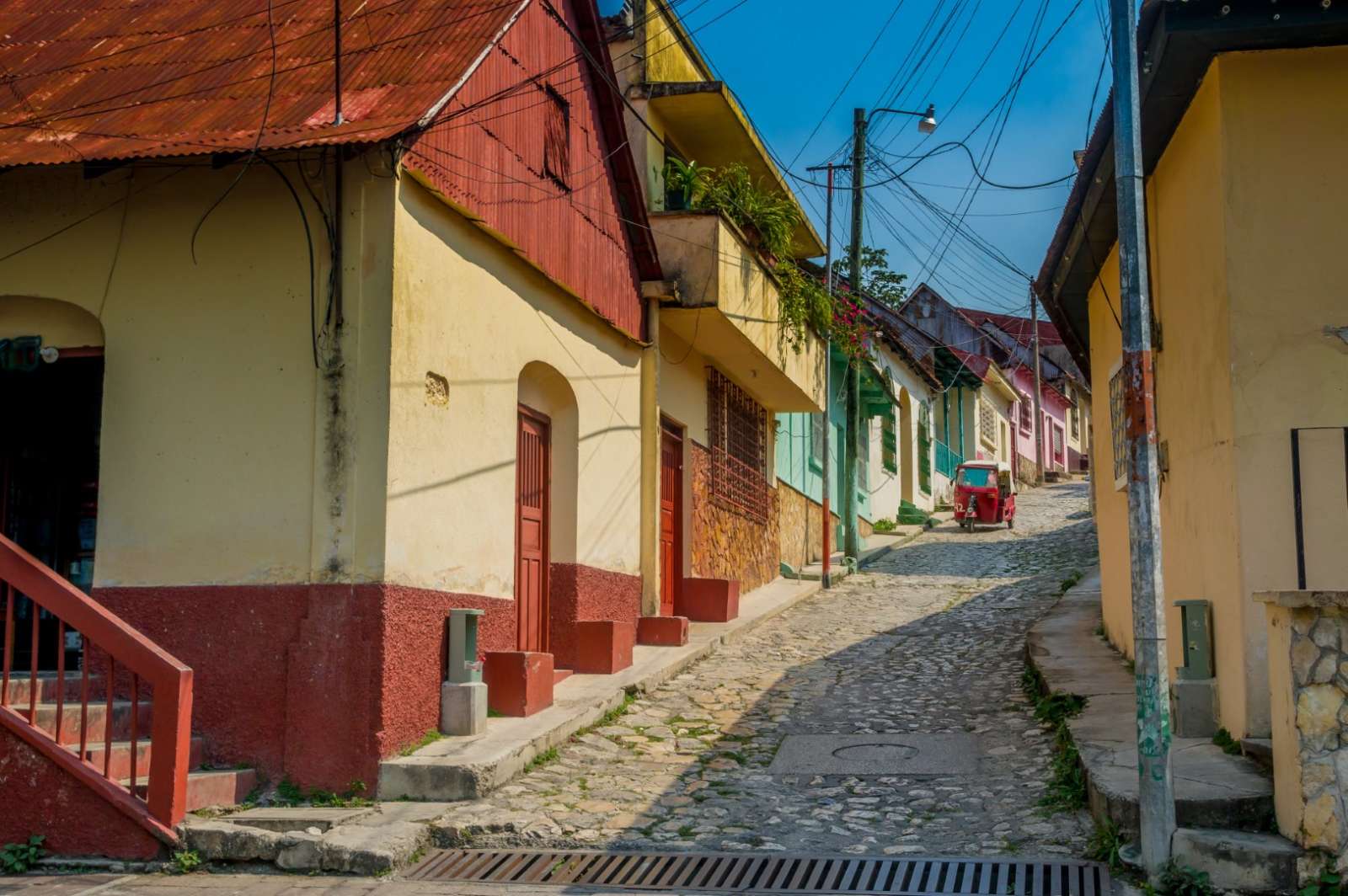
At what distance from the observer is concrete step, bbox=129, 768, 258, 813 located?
7.90 m

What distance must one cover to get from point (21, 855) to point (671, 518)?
9334mm

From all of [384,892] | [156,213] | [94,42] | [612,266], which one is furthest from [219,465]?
[612,266]

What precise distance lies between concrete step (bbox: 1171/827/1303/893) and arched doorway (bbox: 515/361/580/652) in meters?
6.13

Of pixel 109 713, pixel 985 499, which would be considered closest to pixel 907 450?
pixel 985 499

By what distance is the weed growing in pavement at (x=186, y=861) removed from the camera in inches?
288

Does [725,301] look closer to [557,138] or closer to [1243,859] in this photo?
[557,138]

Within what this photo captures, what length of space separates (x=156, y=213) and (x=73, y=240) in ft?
2.07

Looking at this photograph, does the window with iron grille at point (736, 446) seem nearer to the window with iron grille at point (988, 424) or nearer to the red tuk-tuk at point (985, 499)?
the red tuk-tuk at point (985, 499)

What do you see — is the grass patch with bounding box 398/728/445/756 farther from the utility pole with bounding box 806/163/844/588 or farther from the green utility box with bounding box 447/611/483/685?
the utility pole with bounding box 806/163/844/588

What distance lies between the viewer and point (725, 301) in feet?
46.4

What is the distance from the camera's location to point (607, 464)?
12727 mm

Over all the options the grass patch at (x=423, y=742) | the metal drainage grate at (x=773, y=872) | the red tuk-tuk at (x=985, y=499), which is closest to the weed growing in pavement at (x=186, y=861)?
the metal drainage grate at (x=773, y=872)

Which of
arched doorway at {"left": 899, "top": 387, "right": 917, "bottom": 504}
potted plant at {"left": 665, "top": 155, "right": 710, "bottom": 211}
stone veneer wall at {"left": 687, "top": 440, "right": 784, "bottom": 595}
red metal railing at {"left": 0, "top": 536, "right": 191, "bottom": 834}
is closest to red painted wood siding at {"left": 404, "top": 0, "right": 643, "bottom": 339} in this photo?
potted plant at {"left": 665, "top": 155, "right": 710, "bottom": 211}

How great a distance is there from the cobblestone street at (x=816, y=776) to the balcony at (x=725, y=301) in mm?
3244
